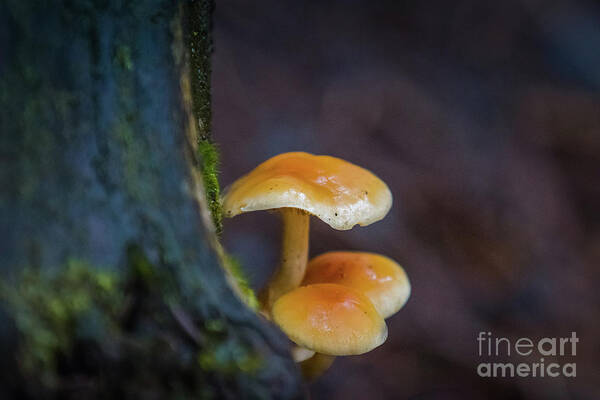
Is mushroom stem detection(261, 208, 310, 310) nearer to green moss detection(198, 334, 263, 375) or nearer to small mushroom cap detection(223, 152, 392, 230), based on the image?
small mushroom cap detection(223, 152, 392, 230)

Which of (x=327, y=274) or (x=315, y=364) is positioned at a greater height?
(x=327, y=274)

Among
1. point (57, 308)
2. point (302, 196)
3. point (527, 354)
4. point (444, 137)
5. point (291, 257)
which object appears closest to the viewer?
point (57, 308)

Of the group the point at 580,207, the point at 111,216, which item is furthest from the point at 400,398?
the point at 111,216

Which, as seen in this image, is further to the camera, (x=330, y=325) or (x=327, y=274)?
(x=327, y=274)

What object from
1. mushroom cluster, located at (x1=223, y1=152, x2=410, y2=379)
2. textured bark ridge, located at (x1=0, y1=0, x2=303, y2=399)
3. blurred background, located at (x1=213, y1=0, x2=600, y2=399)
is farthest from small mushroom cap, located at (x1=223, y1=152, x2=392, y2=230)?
blurred background, located at (x1=213, y1=0, x2=600, y2=399)

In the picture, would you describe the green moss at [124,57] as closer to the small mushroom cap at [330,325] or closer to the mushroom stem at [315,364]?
the small mushroom cap at [330,325]

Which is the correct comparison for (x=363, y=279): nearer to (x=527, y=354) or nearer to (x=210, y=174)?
(x=210, y=174)

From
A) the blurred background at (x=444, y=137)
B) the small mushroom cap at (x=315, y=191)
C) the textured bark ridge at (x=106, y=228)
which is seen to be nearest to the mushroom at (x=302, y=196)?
the small mushroom cap at (x=315, y=191)

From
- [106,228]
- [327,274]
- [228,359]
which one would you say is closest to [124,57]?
[106,228]
